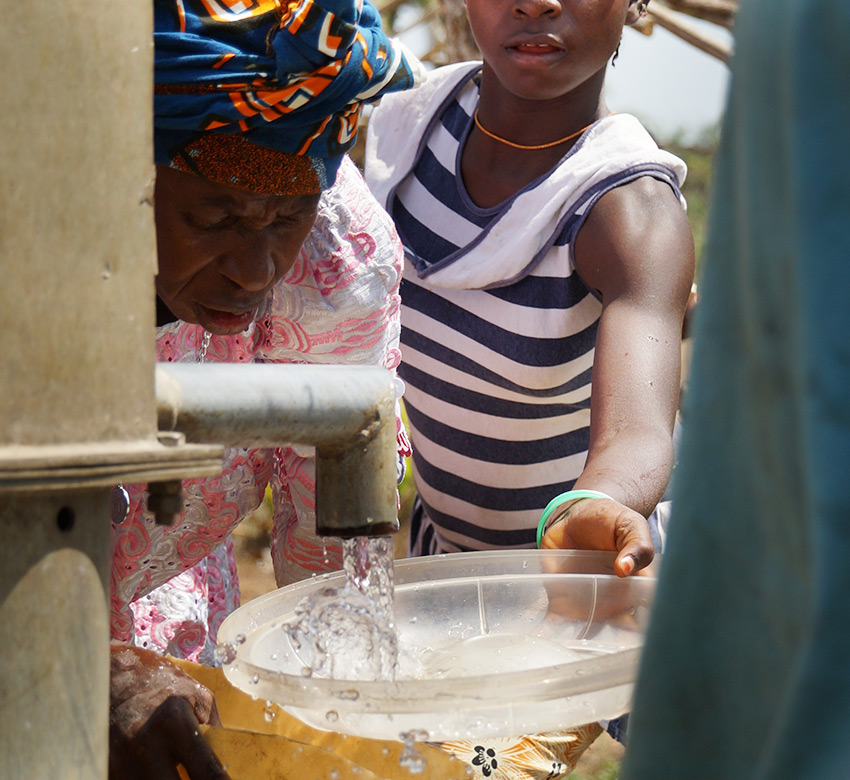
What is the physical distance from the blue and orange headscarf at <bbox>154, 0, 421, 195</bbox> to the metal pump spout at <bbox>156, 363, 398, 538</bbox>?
60 cm

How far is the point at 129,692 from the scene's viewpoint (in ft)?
3.51

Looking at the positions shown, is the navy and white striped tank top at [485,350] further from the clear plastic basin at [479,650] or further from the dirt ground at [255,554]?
the dirt ground at [255,554]

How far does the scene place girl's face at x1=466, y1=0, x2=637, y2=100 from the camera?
6.14 ft

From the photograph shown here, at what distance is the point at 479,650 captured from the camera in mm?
1196

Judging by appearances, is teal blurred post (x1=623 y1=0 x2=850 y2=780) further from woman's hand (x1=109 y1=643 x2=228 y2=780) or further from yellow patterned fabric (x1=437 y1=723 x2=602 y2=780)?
yellow patterned fabric (x1=437 y1=723 x2=602 y2=780)

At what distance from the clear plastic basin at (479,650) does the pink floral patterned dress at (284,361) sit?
431 mm

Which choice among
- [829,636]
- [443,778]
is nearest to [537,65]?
[443,778]

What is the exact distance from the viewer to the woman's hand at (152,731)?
3.33ft

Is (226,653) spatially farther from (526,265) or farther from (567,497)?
(526,265)

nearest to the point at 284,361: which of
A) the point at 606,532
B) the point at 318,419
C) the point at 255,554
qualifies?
the point at 606,532

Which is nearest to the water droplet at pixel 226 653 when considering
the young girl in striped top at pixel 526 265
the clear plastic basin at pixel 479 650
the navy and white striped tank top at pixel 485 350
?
the clear plastic basin at pixel 479 650

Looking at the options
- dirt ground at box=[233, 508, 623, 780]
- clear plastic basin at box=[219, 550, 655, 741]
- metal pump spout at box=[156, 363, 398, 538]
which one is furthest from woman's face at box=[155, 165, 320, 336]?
dirt ground at box=[233, 508, 623, 780]

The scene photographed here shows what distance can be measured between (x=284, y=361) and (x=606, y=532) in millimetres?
A: 653

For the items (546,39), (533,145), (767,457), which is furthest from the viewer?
(533,145)
